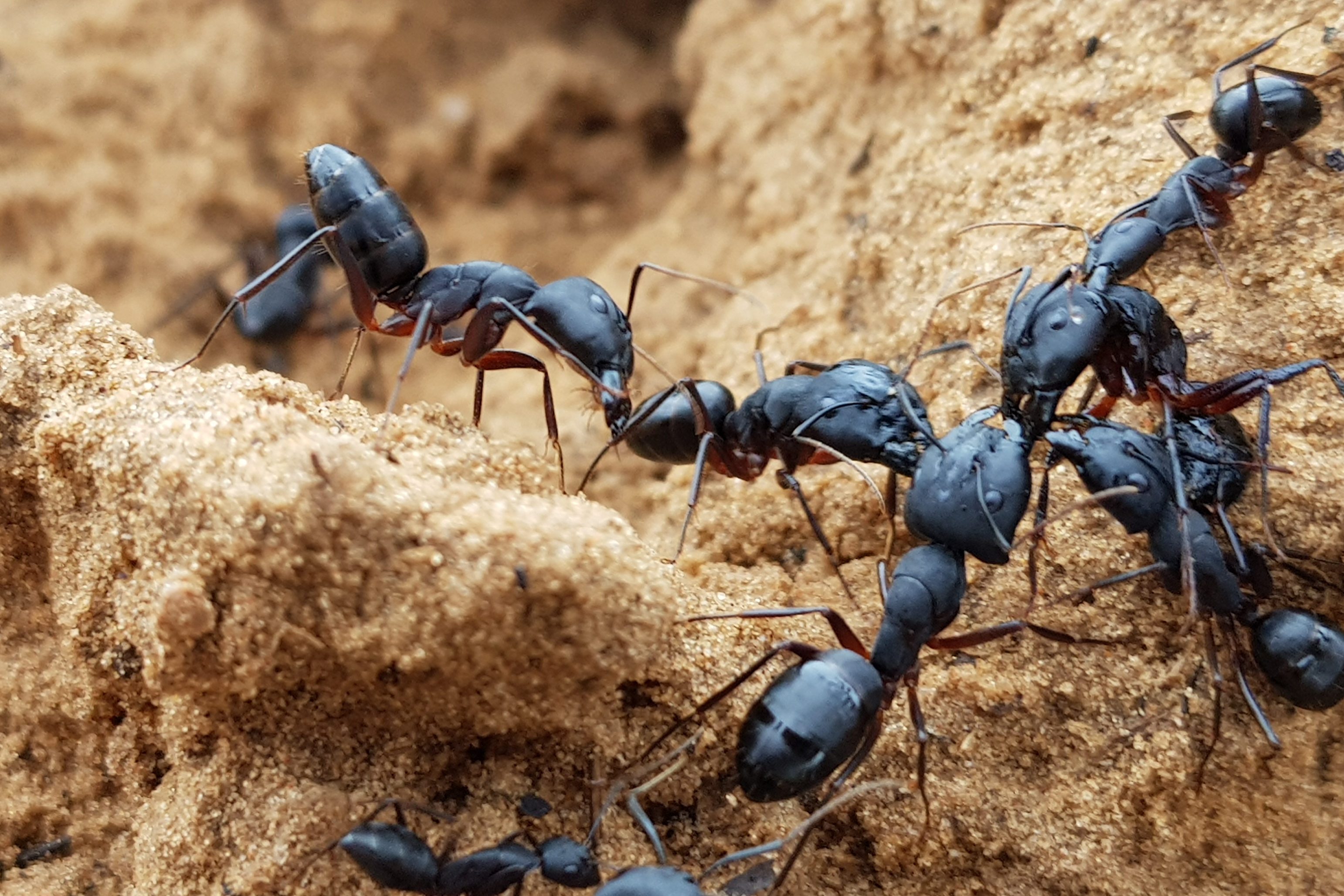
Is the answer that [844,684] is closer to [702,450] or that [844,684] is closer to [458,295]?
[702,450]

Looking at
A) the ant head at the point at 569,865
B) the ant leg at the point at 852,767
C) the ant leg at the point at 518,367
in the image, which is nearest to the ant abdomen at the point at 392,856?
the ant head at the point at 569,865

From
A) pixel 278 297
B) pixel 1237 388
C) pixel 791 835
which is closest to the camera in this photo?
pixel 791 835

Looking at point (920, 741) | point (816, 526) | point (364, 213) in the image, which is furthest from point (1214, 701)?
point (364, 213)

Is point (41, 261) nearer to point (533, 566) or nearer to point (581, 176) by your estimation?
point (581, 176)

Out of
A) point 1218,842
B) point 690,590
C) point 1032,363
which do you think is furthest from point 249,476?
point 1218,842

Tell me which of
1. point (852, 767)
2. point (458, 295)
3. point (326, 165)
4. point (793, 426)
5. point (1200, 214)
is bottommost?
point (852, 767)

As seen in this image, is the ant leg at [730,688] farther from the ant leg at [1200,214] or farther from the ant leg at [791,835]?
the ant leg at [1200,214]

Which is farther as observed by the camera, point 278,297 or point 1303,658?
point 278,297
